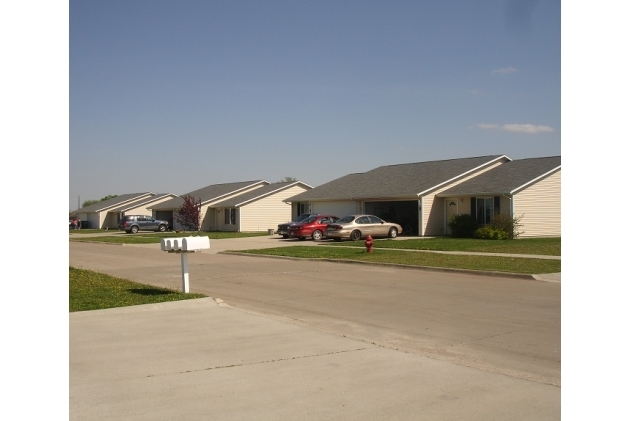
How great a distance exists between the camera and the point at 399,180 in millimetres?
44062

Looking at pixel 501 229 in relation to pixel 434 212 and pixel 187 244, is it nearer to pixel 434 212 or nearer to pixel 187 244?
pixel 434 212

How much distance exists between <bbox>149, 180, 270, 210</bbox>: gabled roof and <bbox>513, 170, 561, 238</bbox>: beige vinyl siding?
31.6 m

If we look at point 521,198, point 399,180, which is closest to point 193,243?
point 521,198

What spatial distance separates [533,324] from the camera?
1030 centimetres

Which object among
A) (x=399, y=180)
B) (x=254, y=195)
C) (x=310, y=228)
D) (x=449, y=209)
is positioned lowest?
(x=310, y=228)

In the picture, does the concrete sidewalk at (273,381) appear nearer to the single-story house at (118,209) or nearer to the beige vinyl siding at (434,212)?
the beige vinyl siding at (434,212)

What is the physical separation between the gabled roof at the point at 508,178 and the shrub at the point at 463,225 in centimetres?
139

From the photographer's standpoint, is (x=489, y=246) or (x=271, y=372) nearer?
(x=271, y=372)

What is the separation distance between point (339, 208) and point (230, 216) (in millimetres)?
15037

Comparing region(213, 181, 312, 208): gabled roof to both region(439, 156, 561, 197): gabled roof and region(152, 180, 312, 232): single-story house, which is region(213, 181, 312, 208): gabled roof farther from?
region(439, 156, 561, 197): gabled roof

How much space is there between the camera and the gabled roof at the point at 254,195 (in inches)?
Answer: 2206

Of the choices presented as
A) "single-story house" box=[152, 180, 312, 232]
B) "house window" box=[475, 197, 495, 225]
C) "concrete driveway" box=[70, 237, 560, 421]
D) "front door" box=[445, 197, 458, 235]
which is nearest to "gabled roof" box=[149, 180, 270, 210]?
"single-story house" box=[152, 180, 312, 232]

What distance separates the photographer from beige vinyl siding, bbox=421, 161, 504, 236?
38.3 m

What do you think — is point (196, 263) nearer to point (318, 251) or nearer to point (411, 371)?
point (318, 251)
